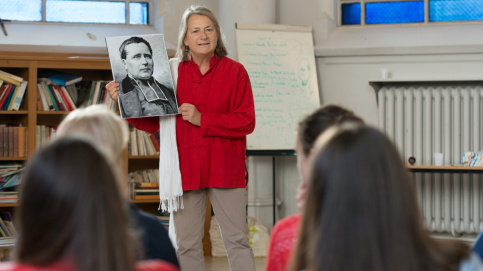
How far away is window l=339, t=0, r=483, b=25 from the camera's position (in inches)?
199

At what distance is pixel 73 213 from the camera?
940mm

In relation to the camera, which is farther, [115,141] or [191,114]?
[191,114]

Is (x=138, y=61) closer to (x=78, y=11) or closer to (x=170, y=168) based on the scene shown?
(x=170, y=168)

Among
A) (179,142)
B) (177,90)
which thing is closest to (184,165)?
(179,142)

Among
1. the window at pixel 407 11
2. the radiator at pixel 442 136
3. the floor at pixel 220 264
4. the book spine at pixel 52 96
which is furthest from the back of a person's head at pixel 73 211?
the window at pixel 407 11

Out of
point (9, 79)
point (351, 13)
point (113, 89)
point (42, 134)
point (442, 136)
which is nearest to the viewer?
point (113, 89)

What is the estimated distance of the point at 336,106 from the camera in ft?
5.68

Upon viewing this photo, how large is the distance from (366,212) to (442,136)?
4.07m

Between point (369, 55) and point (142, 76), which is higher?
point (369, 55)

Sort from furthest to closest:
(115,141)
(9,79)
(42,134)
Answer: (42,134) → (9,79) → (115,141)

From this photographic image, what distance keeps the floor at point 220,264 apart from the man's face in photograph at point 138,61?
178 centimetres

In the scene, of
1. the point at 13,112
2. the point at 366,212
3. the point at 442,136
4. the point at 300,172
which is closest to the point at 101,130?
the point at 300,172

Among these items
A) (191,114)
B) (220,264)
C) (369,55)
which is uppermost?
(369,55)

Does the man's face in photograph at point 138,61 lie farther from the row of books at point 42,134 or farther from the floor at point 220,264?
the row of books at point 42,134
